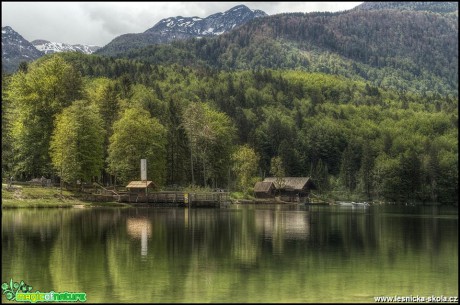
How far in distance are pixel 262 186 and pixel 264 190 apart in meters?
1.76

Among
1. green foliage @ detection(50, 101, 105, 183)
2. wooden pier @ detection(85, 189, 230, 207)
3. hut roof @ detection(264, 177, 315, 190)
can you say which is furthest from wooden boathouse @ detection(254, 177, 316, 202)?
green foliage @ detection(50, 101, 105, 183)

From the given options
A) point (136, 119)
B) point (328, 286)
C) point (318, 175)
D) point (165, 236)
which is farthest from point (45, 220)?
point (318, 175)

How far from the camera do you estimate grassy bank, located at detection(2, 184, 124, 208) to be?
2906 inches

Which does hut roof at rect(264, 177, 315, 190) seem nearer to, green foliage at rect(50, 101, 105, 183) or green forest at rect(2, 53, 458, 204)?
green forest at rect(2, 53, 458, 204)

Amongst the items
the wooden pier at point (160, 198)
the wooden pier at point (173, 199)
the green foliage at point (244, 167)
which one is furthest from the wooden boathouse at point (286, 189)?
the wooden pier at point (173, 199)

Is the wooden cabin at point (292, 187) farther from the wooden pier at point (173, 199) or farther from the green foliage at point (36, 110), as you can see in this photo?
the green foliage at point (36, 110)

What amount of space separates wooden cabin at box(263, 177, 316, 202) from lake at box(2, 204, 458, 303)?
103249 mm

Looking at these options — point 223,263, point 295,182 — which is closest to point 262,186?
point 295,182

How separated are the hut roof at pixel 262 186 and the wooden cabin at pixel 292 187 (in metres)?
1.75

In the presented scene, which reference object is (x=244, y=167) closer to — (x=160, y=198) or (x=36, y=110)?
(x=160, y=198)

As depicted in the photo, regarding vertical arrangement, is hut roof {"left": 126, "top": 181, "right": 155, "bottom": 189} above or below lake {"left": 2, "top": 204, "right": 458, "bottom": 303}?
above

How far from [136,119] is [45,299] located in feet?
285

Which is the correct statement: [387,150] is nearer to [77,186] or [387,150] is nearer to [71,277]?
[77,186]

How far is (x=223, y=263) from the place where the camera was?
33750 millimetres
